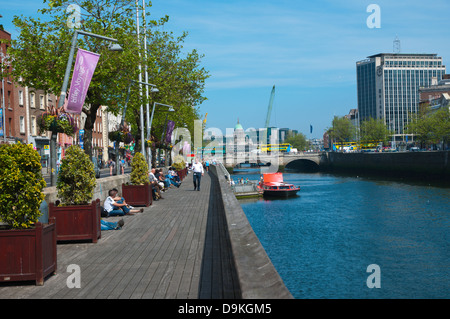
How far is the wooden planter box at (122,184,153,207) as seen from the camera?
20.6 m

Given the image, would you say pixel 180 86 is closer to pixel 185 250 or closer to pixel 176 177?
pixel 176 177

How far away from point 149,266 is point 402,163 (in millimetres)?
80407

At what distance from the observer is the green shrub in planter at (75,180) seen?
459 inches

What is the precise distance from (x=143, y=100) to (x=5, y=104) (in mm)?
24950

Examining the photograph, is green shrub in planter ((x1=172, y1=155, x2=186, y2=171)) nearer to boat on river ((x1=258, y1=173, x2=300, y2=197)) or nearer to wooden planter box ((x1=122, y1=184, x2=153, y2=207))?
boat on river ((x1=258, y1=173, x2=300, y2=197))

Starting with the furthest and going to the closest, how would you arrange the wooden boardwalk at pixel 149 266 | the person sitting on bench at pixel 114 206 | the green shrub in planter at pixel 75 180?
1. the person sitting on bench at pixel 114 206
2. the green shrub in planter at pixel 75 180
3. the wooden boardwalk at pixel 149 266

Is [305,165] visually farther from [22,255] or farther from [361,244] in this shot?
[22,255]

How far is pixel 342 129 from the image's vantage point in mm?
168875

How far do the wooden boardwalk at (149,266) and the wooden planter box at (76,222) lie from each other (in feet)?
0.72

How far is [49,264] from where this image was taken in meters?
8.26

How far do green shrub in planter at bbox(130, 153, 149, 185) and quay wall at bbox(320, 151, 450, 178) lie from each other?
5741cm

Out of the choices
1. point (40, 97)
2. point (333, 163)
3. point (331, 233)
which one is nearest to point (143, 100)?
point (331, 233)

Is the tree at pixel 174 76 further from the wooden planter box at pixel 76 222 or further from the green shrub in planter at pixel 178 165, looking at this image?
the wooden planter box at pixel 76 222

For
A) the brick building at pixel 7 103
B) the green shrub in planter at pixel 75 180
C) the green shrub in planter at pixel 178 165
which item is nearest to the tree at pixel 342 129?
the green shrub in planter at pixel 178 165
